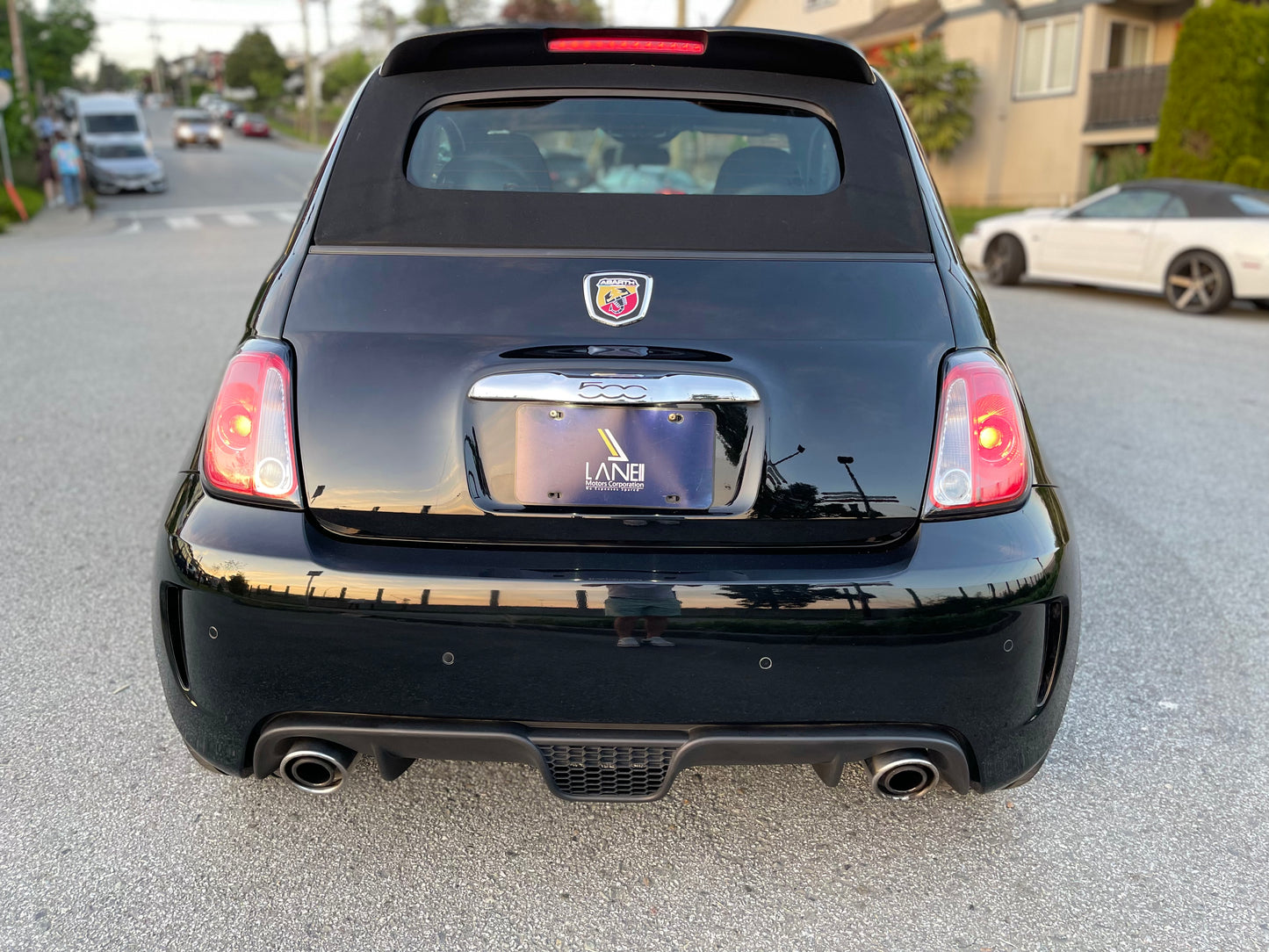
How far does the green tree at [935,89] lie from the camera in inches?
1100

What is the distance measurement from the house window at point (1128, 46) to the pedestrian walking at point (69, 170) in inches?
1018

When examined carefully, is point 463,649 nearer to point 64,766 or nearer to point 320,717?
point 320,717

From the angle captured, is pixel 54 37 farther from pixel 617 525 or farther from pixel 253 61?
pixel 253 61

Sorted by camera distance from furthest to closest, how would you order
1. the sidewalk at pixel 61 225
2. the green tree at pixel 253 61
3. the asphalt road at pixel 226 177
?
the green tree at pixel 253 61, the asphalt road at pixel 226 177, the sidewalk at pixel 61 225

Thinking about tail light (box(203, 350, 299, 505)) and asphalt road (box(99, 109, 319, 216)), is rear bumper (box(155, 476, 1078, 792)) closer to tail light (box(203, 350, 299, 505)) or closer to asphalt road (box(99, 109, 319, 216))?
tail light (box(203, 350, 299, 505))

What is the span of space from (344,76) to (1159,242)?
74.4m

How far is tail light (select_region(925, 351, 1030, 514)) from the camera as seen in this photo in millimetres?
2178

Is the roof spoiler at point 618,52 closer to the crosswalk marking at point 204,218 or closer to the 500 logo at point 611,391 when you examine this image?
the 500 logo at point 611,391

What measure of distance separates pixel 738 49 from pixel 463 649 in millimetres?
1548

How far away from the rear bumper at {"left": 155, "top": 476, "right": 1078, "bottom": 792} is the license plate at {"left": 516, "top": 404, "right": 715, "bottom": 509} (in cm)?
12

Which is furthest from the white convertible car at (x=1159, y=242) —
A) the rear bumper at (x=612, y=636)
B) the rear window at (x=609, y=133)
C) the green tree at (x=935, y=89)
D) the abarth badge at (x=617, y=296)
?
the green tree at (x=935, y=89)

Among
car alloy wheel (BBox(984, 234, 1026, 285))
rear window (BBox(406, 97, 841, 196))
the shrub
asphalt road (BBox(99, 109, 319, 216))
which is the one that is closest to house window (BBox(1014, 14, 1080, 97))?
the shrub

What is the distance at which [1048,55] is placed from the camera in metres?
28.1

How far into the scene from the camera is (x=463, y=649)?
2.06 m
